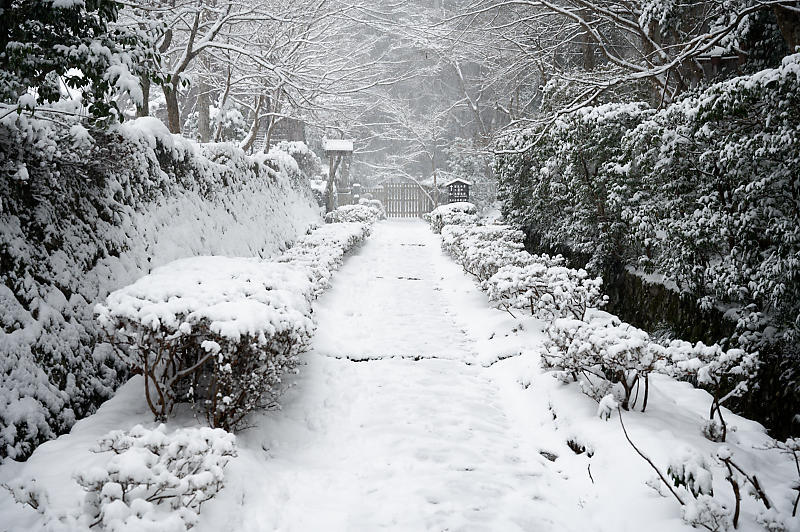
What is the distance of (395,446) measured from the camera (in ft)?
11.8

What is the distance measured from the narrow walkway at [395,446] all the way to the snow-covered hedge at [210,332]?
1.39 ft

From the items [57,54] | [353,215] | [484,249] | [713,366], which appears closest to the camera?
[713,366]

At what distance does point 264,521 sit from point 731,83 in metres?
5.10

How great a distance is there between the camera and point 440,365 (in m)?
5.17

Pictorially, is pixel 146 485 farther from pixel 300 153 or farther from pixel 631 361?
pixel 300 153

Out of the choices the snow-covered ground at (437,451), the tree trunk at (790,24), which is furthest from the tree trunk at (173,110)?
the tree trunk at (790,24)

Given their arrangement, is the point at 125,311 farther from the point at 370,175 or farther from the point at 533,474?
the point at 370,175

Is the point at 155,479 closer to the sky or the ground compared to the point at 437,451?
closer to the sky

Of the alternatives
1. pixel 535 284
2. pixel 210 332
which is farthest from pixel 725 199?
pixel 210 332

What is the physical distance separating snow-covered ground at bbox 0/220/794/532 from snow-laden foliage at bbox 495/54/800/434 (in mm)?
1023

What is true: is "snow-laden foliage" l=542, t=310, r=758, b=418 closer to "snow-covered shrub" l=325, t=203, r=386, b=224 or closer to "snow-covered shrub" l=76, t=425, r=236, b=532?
"snow-covered shrub" l=76, t=425, r=236, b=532

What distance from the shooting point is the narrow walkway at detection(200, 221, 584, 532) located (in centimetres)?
283

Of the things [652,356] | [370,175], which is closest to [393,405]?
[652,356]

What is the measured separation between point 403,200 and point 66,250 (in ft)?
76.8
